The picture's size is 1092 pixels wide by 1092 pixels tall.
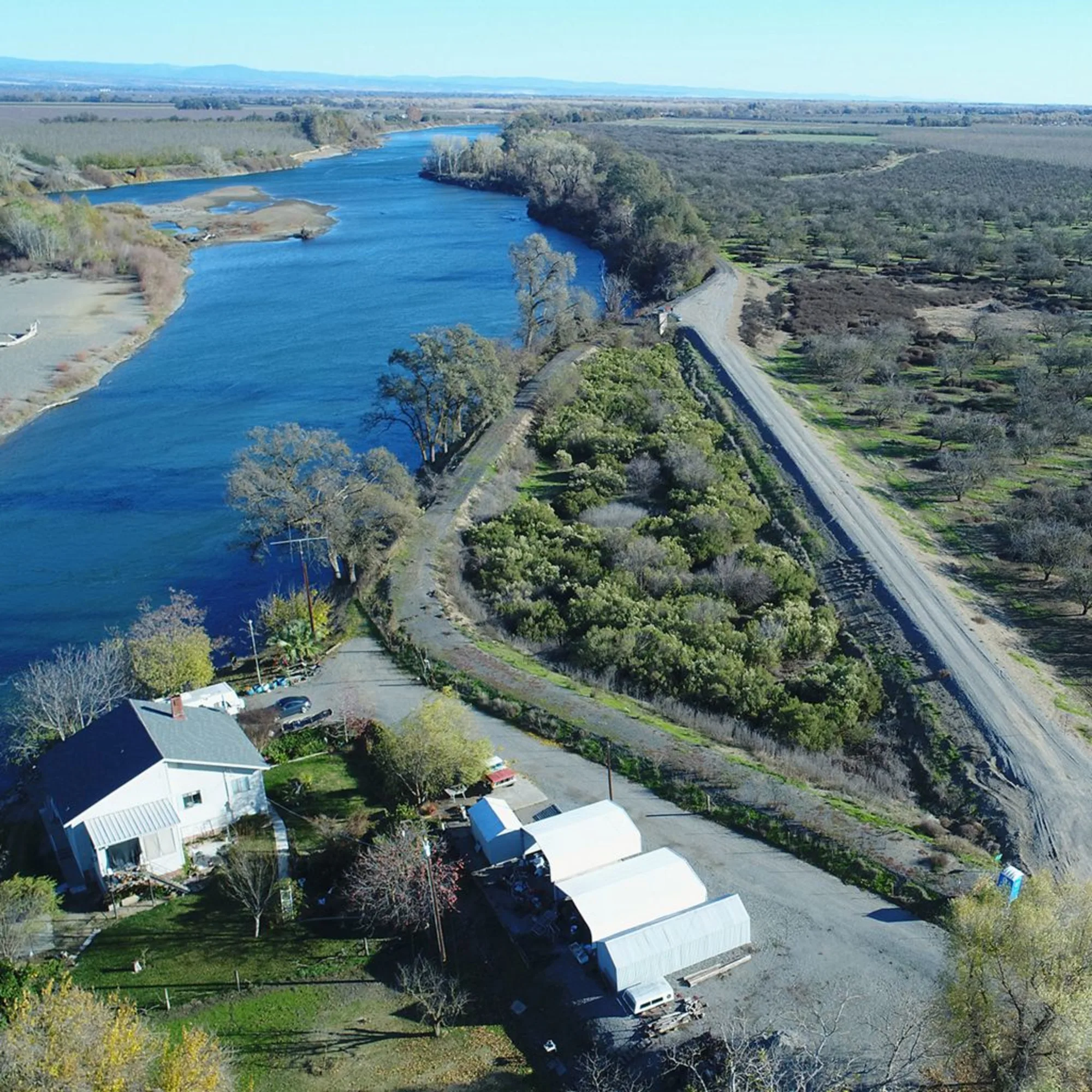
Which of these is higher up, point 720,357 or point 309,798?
point 720,357

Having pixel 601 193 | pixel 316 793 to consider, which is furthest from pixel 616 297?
pixel 316 793

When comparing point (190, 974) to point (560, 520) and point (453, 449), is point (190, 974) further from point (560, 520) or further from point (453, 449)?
point (453, 449)

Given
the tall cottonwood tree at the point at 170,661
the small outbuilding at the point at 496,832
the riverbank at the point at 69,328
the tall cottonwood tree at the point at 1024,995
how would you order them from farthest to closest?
the riverbank at the point at 69,328 → the tall cottonwood tree at the point at 170,661 → the small outbuilding at the point at 496,832 → the tall cottonwood tree at the point at 1024,995

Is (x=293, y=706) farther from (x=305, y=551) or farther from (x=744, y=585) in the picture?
(x=744, y=585)

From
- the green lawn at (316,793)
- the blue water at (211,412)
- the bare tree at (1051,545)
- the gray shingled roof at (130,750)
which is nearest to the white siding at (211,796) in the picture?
the gray shingled roof at (130,750)

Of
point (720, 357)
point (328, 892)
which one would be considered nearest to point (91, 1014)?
point (328, 892)

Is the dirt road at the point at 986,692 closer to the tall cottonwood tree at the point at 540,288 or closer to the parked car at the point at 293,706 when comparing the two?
the parked car at the point at 293,706

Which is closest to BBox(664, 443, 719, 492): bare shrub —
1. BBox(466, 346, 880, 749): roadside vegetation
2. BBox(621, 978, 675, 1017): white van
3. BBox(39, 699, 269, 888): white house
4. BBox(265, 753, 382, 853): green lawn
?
BBox(466, 346, 880, 749): roadside vegetation
